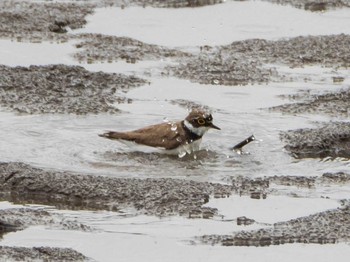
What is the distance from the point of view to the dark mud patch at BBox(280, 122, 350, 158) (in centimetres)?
980

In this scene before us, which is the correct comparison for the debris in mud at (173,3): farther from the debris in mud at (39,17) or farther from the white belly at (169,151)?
the white belly at (169,151)

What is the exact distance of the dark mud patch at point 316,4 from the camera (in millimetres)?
15180

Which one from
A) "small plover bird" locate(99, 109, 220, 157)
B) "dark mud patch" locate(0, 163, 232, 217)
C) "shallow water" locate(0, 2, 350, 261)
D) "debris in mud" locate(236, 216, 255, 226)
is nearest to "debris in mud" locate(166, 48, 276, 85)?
"shallow water" locate(0, 2, 350, 261)

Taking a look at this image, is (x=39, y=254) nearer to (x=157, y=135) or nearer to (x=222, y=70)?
(x=157, y=135)

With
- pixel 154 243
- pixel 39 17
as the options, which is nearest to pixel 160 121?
pixel 154 243

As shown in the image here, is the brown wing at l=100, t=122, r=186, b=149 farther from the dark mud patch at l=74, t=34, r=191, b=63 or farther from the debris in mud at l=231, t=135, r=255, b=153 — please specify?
the dark mud patch at l=74, t=34, r=191, b=63

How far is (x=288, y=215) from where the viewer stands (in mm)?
8039

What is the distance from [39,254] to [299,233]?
5.36 feet

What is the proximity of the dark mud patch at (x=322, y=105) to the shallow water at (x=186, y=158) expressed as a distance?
0.54ft

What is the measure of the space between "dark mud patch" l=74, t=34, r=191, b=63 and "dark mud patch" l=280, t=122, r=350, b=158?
2.76 m

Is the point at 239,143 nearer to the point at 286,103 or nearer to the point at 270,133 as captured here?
the point at 270,133

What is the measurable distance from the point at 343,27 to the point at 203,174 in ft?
18.1

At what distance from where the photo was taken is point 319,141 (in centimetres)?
995

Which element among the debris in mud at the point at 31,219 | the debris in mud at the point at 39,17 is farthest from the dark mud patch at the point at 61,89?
the debris in mud at the point at 31,219
